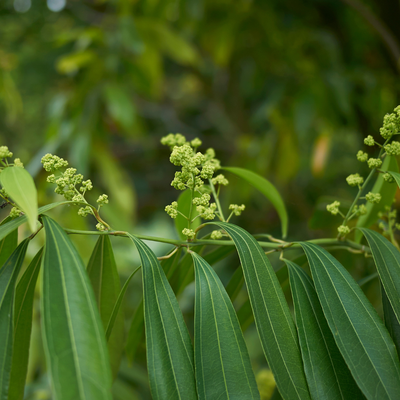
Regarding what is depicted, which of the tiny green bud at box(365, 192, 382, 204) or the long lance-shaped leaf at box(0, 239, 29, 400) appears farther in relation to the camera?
the tiny green bud at box(365, 192, 382, 204)

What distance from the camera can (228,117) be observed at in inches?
90.9

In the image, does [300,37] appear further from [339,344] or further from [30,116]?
[30,116]

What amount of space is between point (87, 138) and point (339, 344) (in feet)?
3.77

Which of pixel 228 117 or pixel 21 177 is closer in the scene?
pixel 21 177

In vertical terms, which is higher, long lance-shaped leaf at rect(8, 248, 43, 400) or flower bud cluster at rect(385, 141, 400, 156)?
flower bud cluster at rect(385, 141, 400, 156)

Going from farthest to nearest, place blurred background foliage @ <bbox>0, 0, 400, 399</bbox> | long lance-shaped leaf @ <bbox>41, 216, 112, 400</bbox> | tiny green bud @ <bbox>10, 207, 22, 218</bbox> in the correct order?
blurred background foliage @ <bbox>0, 0, 400, 399</bbox>
tiny green bud @ <bbox>10, 207, 22, 218</bbox>
long lance-shaped leaf @ <bbox>41, 216, 112, 400</bbox>

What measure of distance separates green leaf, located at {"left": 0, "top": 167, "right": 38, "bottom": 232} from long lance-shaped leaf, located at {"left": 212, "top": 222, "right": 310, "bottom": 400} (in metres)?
0.19

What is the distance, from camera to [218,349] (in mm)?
320

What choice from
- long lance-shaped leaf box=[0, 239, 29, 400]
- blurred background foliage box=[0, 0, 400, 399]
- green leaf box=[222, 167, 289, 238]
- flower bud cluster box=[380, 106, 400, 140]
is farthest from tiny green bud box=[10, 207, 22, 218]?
blurred background foliage box=[0, 0, 400, 399]

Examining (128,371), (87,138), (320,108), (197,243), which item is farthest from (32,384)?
(320,108)

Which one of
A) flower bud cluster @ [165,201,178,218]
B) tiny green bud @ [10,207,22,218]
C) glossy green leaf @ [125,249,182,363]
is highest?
tiny green bud @ [10,207,22,218]

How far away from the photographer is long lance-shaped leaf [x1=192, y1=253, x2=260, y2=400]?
0.31 m

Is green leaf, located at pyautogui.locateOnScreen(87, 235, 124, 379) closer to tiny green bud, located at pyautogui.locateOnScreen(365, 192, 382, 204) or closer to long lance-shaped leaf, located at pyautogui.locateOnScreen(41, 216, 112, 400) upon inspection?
long lance-shaped leaf, located at pyautogui.locateOnScreen(41, 216, 112, 400)

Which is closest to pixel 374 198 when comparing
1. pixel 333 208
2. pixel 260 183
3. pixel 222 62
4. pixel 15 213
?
pixel 333 208
